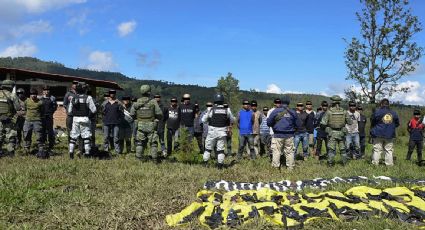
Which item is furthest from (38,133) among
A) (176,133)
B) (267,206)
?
(267,206)

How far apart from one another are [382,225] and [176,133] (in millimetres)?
8825

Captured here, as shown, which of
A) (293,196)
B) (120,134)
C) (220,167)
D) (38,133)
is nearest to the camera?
(293,196)

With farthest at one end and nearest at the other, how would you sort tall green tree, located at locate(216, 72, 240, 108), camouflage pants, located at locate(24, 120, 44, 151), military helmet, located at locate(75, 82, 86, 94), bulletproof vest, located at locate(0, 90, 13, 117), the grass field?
tall green tree, located at locate(216, 72, 240, 108) < camouflage pants, located at locate(24, 120, 44, 151) < military helmet, located at locate(75, 82, 86, 94) < bulletproof vest, located at locate(0, 90, 13, 117) < the grass field

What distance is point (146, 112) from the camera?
11352 millimetres

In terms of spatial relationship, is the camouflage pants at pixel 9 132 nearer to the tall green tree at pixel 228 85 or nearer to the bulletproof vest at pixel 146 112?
the bulletproof vest at pixel 146 112

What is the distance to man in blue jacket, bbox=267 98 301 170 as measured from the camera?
11250mm

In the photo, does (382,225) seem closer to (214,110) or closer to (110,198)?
(110,198)

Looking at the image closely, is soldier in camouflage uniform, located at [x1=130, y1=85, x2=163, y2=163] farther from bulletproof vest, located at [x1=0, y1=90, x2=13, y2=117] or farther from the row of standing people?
bulletproof vest, located at [x1=0, y1=90, x2=13, y2=117]

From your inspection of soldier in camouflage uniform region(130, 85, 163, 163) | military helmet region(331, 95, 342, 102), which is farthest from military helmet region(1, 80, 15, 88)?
military helmet region(331, 95, 342, 102)

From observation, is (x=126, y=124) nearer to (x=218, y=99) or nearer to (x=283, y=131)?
(x=218, y=99)

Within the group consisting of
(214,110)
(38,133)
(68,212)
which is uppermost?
(214,110)

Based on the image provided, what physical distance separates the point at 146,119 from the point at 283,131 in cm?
396

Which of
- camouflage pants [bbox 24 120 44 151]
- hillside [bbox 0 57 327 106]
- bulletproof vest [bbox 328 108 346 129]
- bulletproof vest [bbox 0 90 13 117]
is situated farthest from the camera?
hillside [bbox 0 57 327 106]

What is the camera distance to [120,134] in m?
13.4
